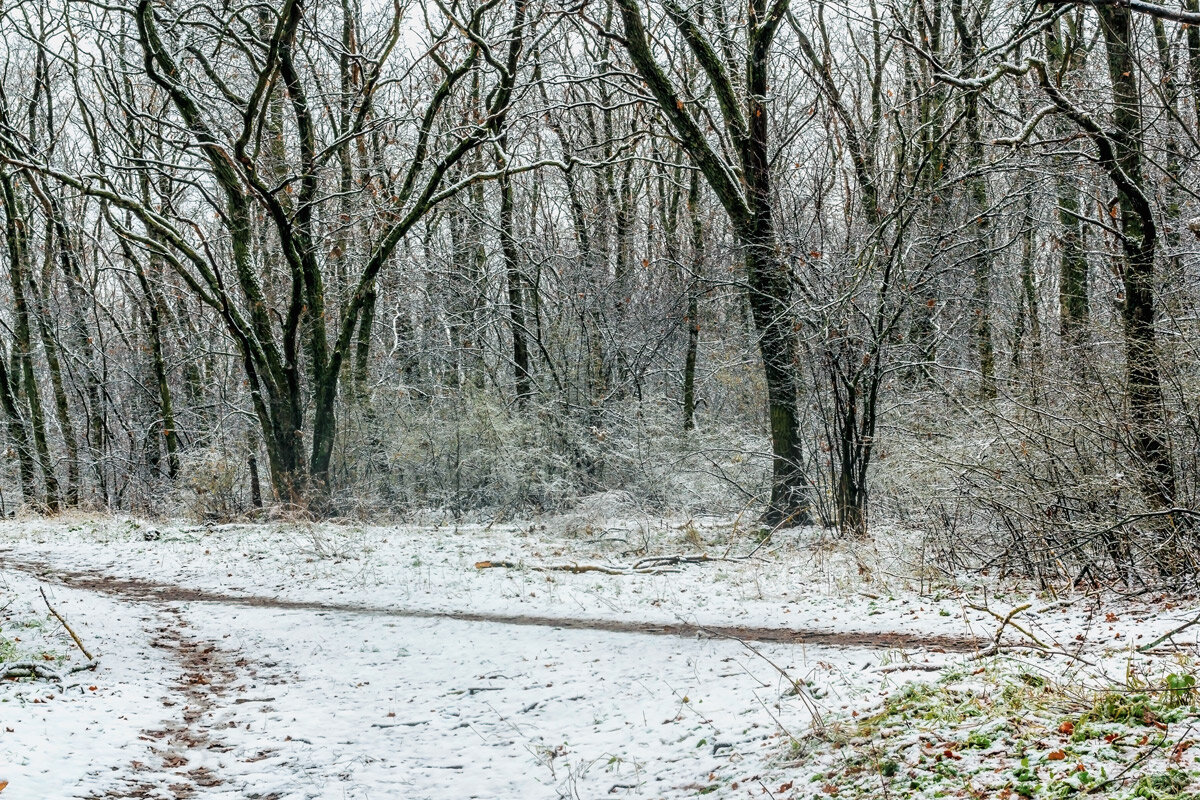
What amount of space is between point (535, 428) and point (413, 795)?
12.3 meters

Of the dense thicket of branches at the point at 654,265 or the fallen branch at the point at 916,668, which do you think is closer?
the fallen branch at the point at 916,668

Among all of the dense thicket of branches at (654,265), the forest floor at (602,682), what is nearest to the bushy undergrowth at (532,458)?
the dense thicket of branches at (654,265)

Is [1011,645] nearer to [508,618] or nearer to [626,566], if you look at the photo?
[508,618]

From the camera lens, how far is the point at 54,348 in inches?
941

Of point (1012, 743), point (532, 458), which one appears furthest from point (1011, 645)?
point (532, 458)

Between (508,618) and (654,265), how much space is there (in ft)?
43.3

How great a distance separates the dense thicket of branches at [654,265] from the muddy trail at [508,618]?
1896 mm

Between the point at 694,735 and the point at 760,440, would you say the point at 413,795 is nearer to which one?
the point at 694,735

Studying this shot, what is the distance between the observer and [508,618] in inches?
353

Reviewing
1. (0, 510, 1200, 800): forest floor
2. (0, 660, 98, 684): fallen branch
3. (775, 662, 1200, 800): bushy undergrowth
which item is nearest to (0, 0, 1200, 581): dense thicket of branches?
(0, 510, 1200, 800): forest floor

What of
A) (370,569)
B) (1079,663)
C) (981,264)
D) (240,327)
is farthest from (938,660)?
(240,327)

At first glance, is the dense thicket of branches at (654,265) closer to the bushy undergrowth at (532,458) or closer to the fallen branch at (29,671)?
the bushy undergrowth at (532,458)

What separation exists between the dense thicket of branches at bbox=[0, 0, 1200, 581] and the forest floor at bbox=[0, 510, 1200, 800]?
1829 mm

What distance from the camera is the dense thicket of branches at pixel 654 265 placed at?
900 cm
